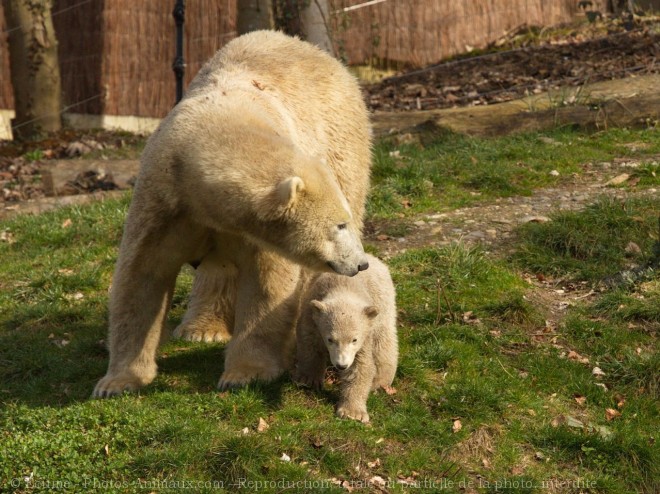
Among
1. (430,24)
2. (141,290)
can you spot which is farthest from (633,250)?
(430,24)

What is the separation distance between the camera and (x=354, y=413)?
556 centimetres

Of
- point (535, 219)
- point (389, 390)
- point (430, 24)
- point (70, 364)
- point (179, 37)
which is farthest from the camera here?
point (430, 24)

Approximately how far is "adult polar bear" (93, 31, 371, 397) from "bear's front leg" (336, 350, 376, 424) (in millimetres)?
589

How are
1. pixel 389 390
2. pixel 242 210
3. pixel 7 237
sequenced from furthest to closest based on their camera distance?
pixel 7 237
pixel 389 390
pixel 242 210

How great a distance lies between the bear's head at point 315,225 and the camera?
5250 millimetres

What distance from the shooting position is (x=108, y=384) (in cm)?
589

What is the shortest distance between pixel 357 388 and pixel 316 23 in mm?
7263

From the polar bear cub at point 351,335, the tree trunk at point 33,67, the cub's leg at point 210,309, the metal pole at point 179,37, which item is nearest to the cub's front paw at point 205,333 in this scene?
the cub's leg at point 210,309

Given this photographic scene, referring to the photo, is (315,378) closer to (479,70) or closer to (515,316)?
(515,316)

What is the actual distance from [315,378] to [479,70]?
977 cm

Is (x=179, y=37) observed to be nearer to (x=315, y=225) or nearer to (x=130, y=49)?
(x=130, y=49)

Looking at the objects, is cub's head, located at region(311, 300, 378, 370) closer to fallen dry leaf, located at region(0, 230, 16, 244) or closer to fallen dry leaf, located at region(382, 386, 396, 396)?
fallen dry leaf, located at region(382, 386, 396, 396)

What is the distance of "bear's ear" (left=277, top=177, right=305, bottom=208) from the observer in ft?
16.7

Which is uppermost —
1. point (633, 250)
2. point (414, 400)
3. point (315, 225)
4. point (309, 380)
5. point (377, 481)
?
point (315, 225)
